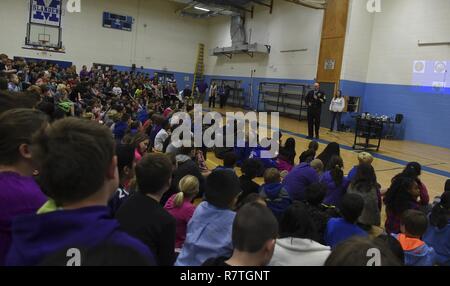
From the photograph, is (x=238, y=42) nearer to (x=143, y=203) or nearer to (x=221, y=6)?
(x=221, y=6)

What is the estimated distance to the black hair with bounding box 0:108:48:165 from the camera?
137 cm

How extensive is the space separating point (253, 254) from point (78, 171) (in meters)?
0.71

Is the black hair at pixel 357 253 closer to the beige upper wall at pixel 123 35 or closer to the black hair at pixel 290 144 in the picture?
the black hair at pixel 290 144

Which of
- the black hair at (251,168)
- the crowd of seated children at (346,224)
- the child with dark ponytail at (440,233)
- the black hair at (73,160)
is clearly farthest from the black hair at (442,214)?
the black hair at (73,160)

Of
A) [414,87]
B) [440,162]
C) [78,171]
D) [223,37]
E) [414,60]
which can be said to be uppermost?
[223,37]

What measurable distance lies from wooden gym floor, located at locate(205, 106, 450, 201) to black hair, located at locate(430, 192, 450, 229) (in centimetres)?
216

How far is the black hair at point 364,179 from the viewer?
4008 mm

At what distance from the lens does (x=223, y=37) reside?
2120 centimetres

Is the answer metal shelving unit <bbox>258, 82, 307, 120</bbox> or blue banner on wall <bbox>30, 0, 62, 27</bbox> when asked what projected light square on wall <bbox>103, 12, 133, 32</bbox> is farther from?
metal shelving unit <bbox>258, 82, 307, 120</bbox>

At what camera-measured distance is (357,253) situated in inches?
43.2

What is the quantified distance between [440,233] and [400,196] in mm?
698

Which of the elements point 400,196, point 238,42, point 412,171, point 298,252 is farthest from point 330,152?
point 238,42
